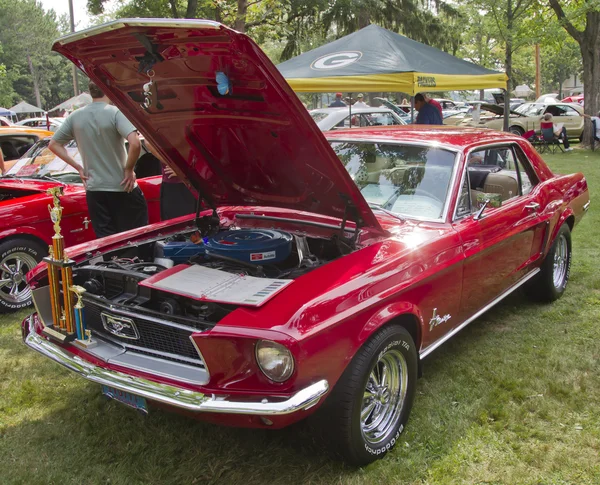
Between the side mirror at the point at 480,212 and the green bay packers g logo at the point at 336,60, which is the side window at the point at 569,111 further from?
the side mirror at the point at 480,212

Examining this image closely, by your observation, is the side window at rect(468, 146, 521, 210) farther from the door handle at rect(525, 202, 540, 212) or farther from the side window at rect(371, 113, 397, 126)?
the side window at rect(371, 113, 397, 126)

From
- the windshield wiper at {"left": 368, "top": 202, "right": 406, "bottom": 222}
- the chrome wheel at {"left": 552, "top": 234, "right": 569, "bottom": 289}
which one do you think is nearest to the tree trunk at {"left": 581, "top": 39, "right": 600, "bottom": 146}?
the chrome wheel at {"left": 552, "top": 234, "right": 569, "bottom": 289}

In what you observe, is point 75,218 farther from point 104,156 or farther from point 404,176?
point 404,176

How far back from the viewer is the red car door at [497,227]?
3504 mm

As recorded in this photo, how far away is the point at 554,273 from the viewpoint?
16.3 ft

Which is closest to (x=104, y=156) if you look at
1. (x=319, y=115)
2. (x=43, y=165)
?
(x=43, y=165)

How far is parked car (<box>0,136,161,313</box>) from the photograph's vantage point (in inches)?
189

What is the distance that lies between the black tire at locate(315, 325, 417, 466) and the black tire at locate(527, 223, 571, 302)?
2.27 meters

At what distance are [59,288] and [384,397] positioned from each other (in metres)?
1.78

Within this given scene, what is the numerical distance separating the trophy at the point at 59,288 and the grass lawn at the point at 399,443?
592mm

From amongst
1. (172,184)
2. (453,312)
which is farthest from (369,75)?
(453,312)

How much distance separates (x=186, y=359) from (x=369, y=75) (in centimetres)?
681

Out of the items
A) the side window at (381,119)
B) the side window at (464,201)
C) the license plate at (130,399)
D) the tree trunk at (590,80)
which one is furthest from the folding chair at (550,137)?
the license plate at (130,399)

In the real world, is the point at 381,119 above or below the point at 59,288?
above
